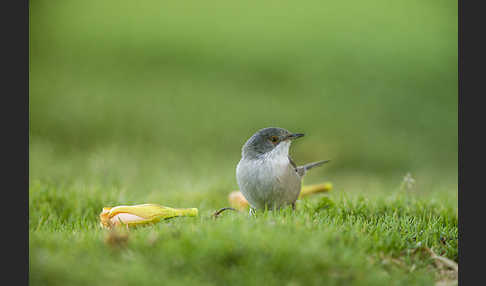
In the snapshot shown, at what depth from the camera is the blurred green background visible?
10133 millimetres

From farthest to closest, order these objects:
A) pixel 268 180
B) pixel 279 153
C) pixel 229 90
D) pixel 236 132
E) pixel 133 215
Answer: pixel 229 90, pixel 236 132, pixel 279 153, pixel 268 180, pixel 133 215

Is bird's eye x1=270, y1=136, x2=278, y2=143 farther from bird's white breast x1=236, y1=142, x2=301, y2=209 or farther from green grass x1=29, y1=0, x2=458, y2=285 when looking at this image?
green grass x1=29, y1=0, x2=458, y2=285

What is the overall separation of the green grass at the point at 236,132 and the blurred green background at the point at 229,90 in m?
0.06

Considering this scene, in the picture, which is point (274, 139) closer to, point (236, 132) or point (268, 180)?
point (268, 180)

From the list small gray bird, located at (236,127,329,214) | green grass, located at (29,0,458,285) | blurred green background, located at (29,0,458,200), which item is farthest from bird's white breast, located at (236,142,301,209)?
blurred green background, located at (29,0,458,200)

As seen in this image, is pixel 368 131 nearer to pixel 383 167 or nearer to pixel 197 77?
pixel 383 167

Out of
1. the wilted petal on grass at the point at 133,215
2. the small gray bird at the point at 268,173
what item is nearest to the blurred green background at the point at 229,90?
the wilted petal on grass at the point at 133,215

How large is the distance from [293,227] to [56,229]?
9.41 ft

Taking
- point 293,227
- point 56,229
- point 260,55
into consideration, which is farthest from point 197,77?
point 293,227

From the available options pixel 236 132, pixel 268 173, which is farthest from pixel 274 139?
pixel 236 132

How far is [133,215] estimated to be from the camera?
4629 mm

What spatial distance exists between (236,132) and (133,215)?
7288 millimetres

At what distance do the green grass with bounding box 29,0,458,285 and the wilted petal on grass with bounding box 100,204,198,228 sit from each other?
0.47ft

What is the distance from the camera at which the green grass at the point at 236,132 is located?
3516 millimetres
